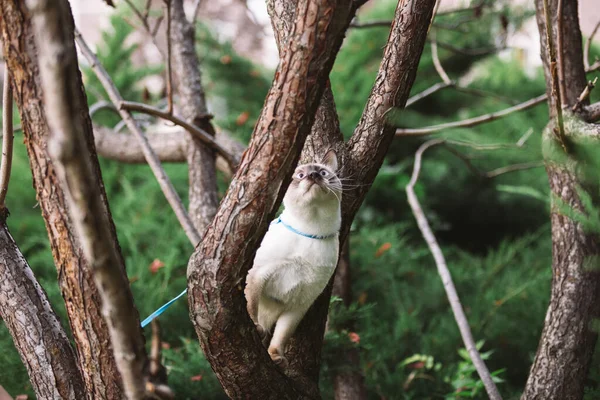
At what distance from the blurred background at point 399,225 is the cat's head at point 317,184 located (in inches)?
9.5

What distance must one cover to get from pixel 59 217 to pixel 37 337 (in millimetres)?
419

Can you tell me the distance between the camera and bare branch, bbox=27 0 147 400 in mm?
872

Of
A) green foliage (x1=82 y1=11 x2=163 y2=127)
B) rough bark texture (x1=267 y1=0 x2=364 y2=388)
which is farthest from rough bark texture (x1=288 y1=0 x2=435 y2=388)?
green foliage (x1=82 y1=11 x2=163 y2=127)

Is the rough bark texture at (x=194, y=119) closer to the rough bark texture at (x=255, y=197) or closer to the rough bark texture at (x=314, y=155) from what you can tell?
the rough bark texture at (x=314, y=155)

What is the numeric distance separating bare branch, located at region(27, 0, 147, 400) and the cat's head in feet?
2.86

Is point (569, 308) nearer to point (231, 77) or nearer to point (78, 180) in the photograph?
point (78, 180)

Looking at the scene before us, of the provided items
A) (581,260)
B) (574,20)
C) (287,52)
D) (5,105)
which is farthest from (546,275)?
(5,105)

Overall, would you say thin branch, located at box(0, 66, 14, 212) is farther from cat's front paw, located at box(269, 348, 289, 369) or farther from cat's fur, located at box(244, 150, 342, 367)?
cat's front paw, located at box(269, 348, 289, 369)

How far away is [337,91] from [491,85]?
1.72m

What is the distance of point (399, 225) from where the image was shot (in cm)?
417

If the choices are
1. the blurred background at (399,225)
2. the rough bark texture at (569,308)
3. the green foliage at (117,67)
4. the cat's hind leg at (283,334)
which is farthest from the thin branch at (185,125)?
the green foliage at (117,67)

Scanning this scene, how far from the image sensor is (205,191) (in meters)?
2.59

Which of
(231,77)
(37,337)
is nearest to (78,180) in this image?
(37,337)

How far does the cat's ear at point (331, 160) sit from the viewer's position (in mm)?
1847
